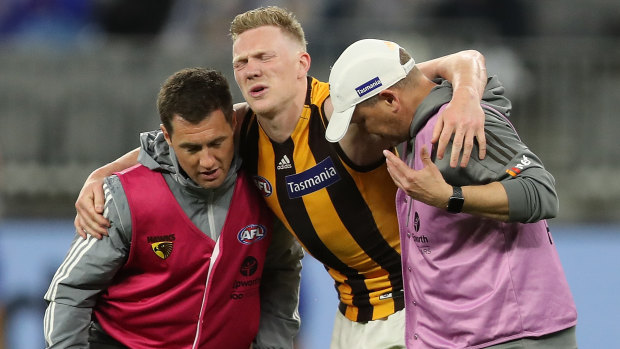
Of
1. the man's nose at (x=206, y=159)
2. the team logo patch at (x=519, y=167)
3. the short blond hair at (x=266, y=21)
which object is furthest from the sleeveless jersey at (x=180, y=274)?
the team logo patch at (x=519, y=167)

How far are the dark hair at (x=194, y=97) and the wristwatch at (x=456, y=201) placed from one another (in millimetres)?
1292

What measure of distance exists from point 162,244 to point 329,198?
2.64 ft

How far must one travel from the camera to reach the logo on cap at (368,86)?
430 centimetres

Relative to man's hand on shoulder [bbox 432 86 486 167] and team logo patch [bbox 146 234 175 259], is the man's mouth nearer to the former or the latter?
team logo patch [bbox 146 234 175 259]

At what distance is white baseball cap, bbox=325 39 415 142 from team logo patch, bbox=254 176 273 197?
65 centimetres

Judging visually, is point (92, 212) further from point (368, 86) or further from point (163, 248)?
point (368, 86)

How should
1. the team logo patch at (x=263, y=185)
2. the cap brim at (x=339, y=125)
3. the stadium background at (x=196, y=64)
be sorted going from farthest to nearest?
1. the stadium background at (x=196, y=64)
2. the team logo patch at (x=263, y=185)
3. the cap brim at (x=339, y=125)

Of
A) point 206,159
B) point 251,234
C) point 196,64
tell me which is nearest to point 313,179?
point 251,234

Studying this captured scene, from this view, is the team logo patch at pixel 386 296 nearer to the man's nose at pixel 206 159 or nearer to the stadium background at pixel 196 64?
the man's nose at pixel 206 159

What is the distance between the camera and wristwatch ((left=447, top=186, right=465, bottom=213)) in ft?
13.0

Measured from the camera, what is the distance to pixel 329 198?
4.99 meters

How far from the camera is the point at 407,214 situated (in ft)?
14.7

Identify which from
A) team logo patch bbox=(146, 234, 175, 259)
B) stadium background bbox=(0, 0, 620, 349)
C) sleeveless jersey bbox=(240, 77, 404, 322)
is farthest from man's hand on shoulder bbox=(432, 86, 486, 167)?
stadium background bbox=(0, 0, 620, 349)

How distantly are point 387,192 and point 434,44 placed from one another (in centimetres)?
566
